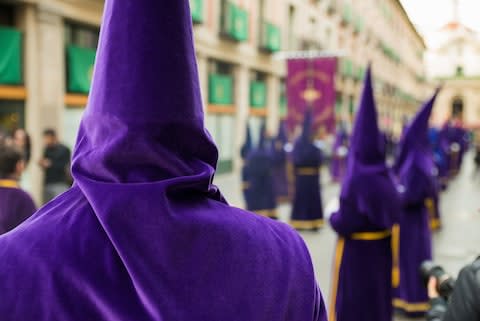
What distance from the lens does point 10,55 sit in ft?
30.3

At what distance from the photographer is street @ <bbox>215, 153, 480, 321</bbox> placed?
723 cm

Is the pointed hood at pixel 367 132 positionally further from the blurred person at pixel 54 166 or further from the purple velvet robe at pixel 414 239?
the blurred person at pixel 54 166

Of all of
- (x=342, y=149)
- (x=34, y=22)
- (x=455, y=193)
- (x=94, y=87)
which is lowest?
(x=455, y=193)

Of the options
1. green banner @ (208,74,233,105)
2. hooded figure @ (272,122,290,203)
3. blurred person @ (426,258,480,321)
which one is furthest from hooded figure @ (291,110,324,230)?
blurred person @ (426,258,480,321)

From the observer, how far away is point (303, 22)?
2439 centimetres

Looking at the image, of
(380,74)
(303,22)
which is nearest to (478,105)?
(380,74)

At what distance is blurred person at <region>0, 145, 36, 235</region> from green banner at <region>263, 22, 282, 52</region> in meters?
16.9

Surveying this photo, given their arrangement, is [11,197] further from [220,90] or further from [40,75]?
[220,90]

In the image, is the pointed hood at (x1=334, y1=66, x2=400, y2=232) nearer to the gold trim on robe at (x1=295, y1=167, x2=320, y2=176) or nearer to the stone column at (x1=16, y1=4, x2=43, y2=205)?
the gold trim on robe at (x1=295, y1=167, x2=320, y2=176)

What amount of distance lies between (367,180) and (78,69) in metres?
7.95

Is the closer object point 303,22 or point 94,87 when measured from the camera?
point 94,87

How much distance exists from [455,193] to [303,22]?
1083cm

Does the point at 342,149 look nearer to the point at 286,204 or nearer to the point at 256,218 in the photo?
the point at 286,204

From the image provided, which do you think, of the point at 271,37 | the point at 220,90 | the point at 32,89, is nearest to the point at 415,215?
the point at 32,89
